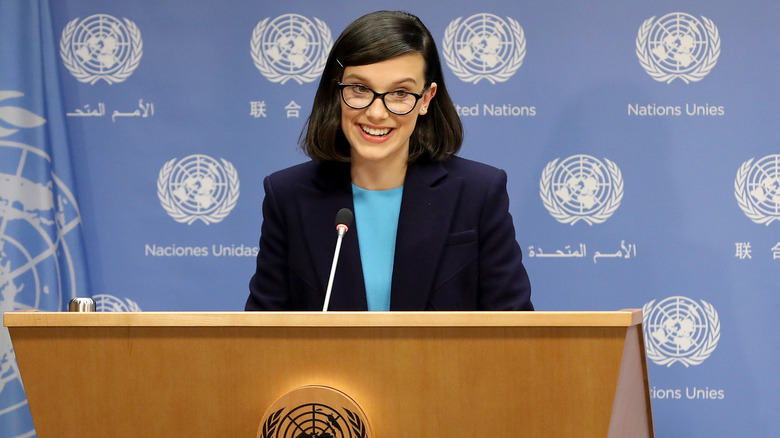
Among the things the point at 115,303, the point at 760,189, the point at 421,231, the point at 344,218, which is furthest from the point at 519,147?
the point at 115,303

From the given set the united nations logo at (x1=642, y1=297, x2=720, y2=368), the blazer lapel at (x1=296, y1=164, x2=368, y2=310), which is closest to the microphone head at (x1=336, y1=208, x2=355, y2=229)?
the blazer lapel at (x1=296, y1=164, x2=368, y2=310)

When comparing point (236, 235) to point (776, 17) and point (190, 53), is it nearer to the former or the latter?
point (190, 53)

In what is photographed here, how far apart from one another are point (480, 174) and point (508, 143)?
97 cm

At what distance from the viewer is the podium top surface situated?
44.7 inches

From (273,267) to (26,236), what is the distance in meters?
1.41

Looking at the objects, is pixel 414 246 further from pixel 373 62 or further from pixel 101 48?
pixel 101 48

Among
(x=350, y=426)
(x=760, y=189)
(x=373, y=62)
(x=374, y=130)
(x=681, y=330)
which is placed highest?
(x=373, y=62)

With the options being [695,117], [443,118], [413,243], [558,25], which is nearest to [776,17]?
[695,117]

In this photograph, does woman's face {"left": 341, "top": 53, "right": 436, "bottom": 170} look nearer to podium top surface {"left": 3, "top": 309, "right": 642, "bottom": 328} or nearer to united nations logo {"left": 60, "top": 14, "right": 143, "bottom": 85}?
podium top surface {"left": 3, "top": 309, "right": 642, "bottom": 328}

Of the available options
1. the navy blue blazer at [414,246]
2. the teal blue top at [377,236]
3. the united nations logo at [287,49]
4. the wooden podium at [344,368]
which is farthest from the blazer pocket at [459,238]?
the united nations logo at [287,49]

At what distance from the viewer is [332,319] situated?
45.8 inches

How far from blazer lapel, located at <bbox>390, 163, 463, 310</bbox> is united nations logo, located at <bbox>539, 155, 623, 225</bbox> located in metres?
1.02

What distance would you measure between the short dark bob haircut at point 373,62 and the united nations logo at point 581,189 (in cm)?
91

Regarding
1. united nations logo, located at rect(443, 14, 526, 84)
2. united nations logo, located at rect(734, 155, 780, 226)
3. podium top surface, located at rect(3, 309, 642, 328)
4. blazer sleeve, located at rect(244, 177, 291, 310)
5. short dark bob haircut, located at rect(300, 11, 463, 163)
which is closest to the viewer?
podium top surface, located at rect(3, 309, 642, 328)
